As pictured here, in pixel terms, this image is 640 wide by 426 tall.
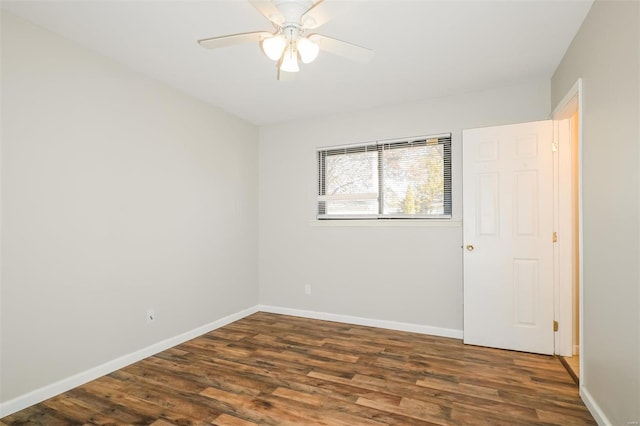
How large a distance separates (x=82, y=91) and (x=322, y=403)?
289 centimetres

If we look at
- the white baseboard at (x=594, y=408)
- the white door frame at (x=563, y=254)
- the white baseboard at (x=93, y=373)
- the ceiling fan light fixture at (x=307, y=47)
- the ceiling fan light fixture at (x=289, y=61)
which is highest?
the ceiling fan light fixture at (x=307, y=47)

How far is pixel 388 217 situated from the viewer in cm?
386

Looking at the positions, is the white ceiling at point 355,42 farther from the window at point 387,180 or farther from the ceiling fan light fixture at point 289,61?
the window at point 387,180

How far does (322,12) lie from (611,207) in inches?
74.1

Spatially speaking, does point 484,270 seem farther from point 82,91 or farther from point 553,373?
Answer: point 82,91

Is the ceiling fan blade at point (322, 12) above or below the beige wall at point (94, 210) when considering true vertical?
above

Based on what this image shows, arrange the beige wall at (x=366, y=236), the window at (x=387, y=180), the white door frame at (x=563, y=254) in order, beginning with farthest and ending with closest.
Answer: the window at (x=387, y=180) < the beige wall at (x=366, y=236) < the white door frame at (x=563, y=254)

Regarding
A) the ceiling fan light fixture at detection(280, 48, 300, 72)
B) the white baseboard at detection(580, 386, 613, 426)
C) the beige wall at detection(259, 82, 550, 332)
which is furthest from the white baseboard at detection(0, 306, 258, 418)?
the white baseboard at detection(580, 386, 613, 426)

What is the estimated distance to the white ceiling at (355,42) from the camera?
2092 mm

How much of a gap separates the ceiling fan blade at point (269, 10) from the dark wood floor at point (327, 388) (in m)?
2.32

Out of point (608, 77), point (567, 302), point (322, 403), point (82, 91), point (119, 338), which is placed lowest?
point (322, 403)

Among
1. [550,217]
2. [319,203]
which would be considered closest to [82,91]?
[319,203]

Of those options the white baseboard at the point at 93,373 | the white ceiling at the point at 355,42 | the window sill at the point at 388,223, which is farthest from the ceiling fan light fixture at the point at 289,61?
the white baseboard at the point at 93,373

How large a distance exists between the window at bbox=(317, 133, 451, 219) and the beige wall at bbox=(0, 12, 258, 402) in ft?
4.66
